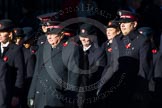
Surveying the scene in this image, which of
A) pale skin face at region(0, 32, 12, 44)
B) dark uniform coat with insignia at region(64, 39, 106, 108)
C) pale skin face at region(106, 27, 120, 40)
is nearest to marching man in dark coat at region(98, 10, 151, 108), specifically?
dark uniform coat with insignia at region(64, 39, 106, 108)

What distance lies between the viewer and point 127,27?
1538 cm

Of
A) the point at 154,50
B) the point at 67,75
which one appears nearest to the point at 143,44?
the point at 154,50

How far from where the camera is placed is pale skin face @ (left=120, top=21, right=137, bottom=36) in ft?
50.4

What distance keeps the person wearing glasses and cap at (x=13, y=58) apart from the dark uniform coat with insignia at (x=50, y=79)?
0.27 m

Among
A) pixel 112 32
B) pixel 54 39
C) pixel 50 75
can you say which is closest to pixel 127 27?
pixel 112 32

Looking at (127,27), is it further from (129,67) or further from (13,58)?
(13,58)

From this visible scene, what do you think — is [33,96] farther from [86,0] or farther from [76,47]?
[86,0]

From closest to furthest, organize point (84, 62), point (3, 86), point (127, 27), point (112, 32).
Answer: point (3, 86)
point (84, 62)
point (127, 27)
point (112, 32)

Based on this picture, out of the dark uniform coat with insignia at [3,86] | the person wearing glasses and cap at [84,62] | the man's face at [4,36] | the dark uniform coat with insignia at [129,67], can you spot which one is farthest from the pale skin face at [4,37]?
the dark uniform coat with insignia at [129,67]

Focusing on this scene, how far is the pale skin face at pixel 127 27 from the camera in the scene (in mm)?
15359

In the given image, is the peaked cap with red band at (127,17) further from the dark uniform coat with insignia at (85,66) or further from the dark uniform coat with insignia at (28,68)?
the dark uniform coat with insignia at (28,68)

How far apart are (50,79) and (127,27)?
173 cm

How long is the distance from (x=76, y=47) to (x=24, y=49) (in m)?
1.62

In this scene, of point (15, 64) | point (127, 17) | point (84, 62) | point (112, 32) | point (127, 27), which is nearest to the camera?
point (84, 62)
